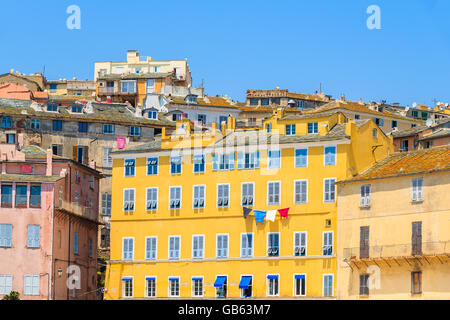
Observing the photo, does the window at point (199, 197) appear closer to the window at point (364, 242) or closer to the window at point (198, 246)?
the window at point (198, 246)

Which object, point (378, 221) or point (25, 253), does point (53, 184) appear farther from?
point (378, 221)

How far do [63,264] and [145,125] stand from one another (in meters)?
30.0

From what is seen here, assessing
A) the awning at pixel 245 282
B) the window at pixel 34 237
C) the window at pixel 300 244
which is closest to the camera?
the window at pixel 300 244

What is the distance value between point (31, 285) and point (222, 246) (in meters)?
16.0

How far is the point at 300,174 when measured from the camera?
71.5 metres

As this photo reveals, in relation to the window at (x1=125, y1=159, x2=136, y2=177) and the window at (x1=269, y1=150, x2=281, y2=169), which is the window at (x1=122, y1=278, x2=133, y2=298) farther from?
the window at (x1=269, y1=150, x2=281, y2=169)

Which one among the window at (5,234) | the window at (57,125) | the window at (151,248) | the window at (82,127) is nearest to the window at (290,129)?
A: the window at (151,248)

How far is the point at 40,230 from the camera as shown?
74625mm

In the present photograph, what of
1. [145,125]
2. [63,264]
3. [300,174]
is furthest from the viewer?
[145,125]

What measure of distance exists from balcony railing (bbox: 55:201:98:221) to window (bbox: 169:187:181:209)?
940 cm

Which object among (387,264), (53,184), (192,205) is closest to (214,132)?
(192,205)

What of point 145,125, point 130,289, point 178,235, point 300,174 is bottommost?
point 130,289

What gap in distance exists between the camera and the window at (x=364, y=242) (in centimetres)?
6619

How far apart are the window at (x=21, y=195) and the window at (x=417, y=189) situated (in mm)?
31993
